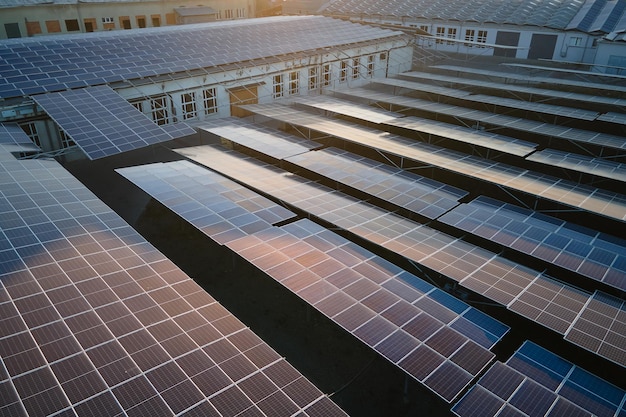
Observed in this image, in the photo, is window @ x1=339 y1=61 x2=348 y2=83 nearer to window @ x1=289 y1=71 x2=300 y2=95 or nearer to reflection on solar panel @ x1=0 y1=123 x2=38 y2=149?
window @ x1=289 y1=71 x2=300 y2=95

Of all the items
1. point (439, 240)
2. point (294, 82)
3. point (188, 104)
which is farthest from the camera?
point (294, 82)

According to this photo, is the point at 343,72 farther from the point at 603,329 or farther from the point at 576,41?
the point at 603,329

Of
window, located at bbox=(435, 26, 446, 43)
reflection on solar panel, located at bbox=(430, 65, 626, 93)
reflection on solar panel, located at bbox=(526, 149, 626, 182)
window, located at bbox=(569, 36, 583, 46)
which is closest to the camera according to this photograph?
reflection on solar panel, located at bbox=(526, 149, 626, 182)

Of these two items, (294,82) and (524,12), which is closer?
(294,82)

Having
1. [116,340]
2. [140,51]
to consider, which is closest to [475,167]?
[116,340]

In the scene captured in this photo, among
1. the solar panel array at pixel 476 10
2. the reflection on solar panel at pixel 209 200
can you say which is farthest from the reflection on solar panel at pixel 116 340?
the solar panel array at pixel 476 10

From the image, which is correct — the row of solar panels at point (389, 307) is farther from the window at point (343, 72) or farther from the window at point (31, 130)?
the window at point (343, 72)

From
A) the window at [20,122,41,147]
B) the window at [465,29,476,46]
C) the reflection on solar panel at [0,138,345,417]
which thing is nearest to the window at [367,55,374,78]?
the window at [465,29,476,46]
